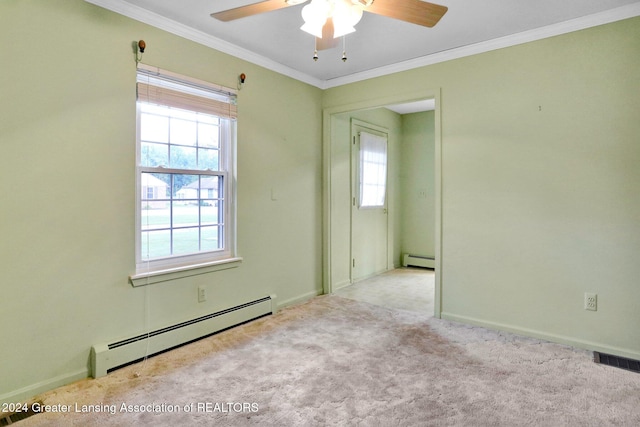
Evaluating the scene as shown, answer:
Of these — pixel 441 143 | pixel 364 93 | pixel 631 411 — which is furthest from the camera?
pixel 364 93

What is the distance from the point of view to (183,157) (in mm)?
2820

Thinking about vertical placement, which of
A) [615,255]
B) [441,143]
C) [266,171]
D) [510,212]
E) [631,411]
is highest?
[441,143]

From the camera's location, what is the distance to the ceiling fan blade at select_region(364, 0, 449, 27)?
1.62 m

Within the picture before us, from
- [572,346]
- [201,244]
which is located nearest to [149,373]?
[201,244]

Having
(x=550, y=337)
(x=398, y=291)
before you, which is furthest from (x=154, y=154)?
(x=550, y=337)

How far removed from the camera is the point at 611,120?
101 inches

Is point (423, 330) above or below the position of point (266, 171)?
below

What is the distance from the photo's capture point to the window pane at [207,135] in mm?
2947

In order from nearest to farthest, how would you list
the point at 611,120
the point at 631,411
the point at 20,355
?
the point at 631,411 < the point at 20,355 < the point at 611,120

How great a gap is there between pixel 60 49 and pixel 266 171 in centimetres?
175

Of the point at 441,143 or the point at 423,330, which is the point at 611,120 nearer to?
the point at 441,143

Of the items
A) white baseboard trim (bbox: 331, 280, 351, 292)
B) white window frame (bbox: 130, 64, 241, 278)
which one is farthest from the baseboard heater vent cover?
white window frame (bbox: 130, 64, 241, 278)

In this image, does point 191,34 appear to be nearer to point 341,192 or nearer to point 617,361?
point 341,192

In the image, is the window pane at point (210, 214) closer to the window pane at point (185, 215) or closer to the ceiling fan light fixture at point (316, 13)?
the window pane at point (185, 215)
